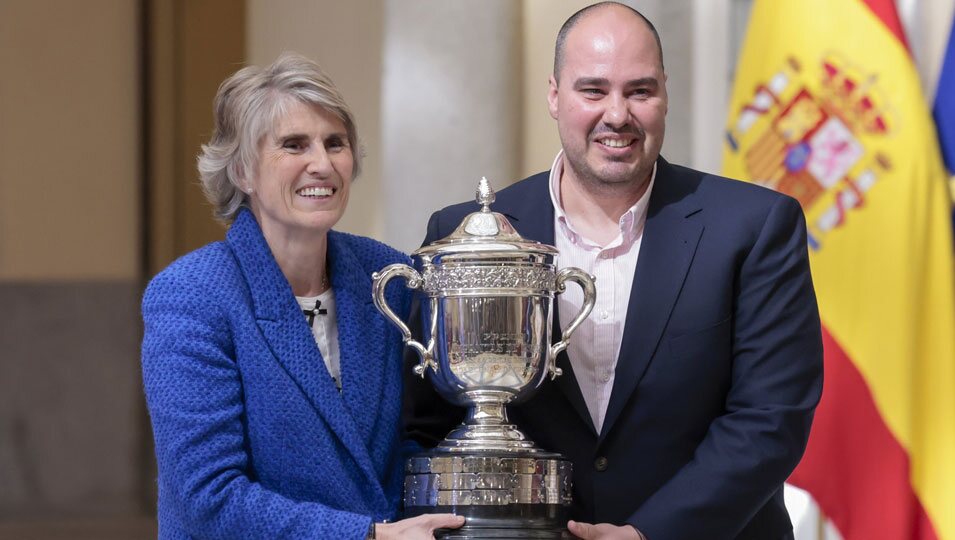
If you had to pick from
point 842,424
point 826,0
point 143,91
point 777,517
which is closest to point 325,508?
point 777,517

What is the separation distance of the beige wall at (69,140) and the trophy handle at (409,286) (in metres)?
4.29

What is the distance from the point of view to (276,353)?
Answer: 2697 millimetres

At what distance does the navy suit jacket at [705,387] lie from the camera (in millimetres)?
2779

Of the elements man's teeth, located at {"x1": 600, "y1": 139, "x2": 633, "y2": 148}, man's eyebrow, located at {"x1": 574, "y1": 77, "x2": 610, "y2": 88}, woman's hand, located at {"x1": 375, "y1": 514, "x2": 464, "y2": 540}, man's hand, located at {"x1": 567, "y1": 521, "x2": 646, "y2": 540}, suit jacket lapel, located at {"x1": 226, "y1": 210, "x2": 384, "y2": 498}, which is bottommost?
man's hand, located at {"x1": 567, "y1": 521, "x2": 646, "y2": 540}

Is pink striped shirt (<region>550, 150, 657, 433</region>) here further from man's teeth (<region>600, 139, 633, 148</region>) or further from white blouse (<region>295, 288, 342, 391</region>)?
white blouse (<region>295, 288, 342, 391</region>)

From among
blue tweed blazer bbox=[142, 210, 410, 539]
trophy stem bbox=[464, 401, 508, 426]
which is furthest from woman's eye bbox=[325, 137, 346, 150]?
trophy stem bbox=[464, 401, 508, 426]

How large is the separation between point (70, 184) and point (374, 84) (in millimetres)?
1939

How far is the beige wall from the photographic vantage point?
6738 mm

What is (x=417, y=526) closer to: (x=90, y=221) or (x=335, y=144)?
(x=335, y=144)

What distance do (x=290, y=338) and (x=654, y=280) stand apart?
673mm

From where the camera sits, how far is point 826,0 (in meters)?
4.05

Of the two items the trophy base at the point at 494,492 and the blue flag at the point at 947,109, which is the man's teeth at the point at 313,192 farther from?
the blue flag at the point at 947,109

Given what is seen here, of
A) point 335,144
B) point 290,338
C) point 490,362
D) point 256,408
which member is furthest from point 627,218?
point 256,408

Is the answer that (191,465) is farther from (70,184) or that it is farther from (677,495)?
(70,184)
